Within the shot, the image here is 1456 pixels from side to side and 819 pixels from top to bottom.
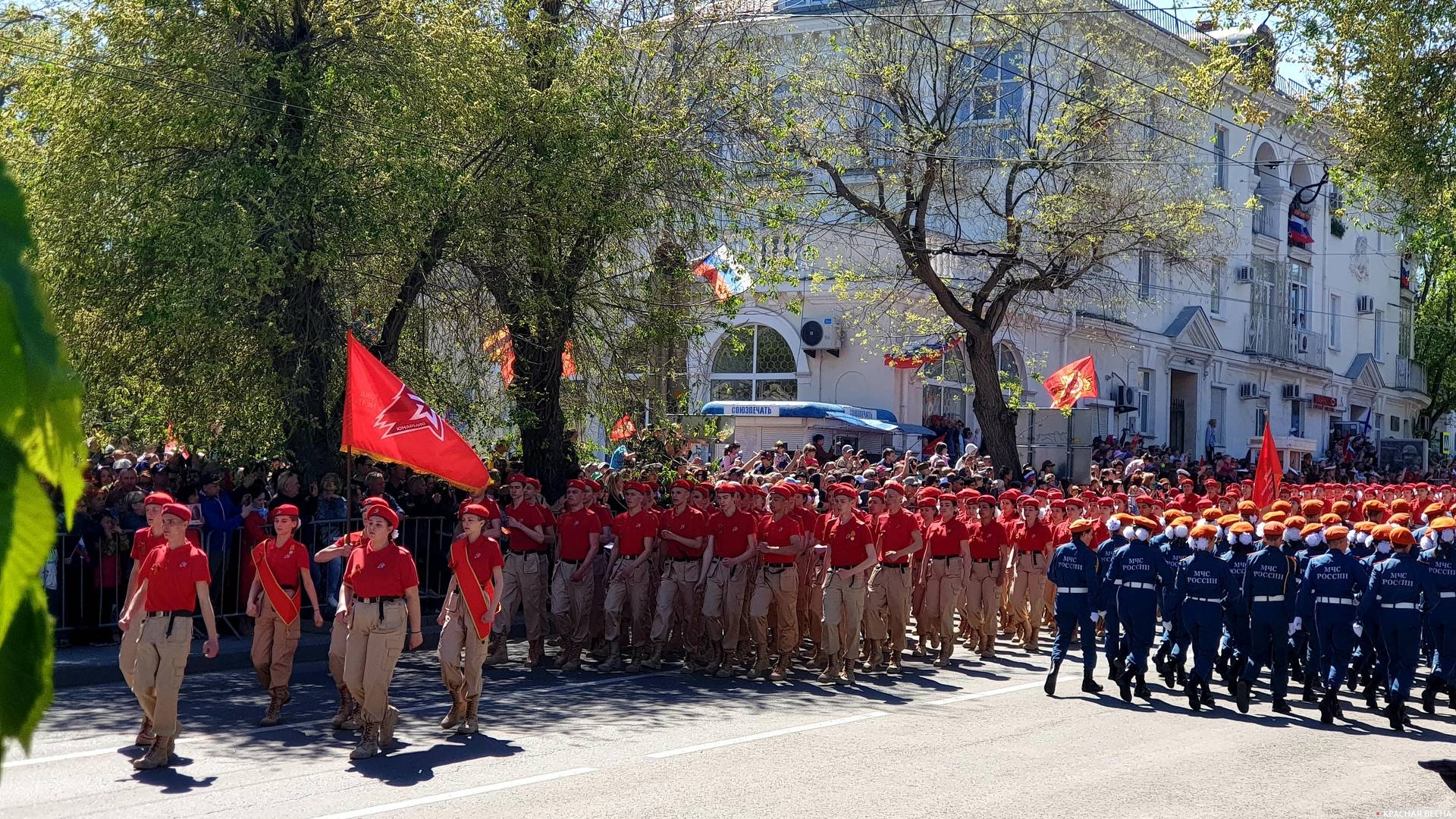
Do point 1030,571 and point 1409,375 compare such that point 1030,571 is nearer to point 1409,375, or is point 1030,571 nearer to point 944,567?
point 944,567

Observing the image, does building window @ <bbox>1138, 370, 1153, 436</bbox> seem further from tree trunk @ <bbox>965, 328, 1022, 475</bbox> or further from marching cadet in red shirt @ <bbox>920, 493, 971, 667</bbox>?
marching cadet in red shirt @ <bbox>920, 493, 971, 667</bbox>

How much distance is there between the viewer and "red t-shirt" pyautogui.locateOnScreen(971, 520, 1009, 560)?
1725 cm

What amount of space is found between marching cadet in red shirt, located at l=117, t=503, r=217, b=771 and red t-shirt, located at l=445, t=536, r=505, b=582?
1916mm

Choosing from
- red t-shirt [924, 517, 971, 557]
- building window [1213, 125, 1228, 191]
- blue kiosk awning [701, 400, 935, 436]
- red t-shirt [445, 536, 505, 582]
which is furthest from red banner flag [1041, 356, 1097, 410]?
red t-shirt [445, 536, 505, 582]

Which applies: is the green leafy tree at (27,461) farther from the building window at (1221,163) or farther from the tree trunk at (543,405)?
the building window at (1221,163)

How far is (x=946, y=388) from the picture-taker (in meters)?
35.0

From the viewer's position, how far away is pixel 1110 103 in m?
27.1

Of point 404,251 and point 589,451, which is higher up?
point 404,251

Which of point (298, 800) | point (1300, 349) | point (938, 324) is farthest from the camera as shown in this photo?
point (1300, 349)

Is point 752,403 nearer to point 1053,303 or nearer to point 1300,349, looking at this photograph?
point 1053,303

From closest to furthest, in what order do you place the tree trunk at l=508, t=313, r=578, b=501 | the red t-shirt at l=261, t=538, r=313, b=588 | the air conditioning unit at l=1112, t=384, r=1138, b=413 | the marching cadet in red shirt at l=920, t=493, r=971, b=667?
1. the red t-shirt at l=261, t=538, r=313, b=588
2. the marching cadet in red shirt at l=920, t=493, r=971, b=667
3. the tree trunk at l=508, t=313, r=578, b=501
4. the air conditioning unit at l=1112, t=384, r=1138, b=413

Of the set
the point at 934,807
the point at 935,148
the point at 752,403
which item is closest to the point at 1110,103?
the point at 935,148

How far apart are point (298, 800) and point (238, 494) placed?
9081mm

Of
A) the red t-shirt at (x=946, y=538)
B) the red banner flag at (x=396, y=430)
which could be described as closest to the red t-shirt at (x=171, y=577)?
the red banner flag at (x=396, y=430)
